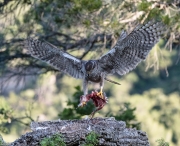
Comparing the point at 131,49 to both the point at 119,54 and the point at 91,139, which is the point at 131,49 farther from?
the point at 91,139

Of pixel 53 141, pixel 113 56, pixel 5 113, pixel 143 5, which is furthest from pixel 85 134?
pixel 5 113

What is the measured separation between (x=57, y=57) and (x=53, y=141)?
11.8 ft

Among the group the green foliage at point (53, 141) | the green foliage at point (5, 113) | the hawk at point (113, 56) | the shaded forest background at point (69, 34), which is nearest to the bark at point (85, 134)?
the green foliage at point (53, 141)

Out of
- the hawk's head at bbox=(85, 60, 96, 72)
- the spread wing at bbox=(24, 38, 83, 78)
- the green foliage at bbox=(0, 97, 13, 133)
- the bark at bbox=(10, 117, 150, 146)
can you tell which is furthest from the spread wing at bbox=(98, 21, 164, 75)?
the green foliage at bbox=(0, 97, 13, 133)

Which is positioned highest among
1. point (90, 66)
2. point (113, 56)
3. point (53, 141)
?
point (113, 56)

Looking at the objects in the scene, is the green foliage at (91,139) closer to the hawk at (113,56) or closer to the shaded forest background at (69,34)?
the hawk at (113,56)

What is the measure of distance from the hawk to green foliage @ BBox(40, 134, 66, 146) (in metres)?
2.52

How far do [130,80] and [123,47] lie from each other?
1250 inches

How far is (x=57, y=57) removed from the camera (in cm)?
1148

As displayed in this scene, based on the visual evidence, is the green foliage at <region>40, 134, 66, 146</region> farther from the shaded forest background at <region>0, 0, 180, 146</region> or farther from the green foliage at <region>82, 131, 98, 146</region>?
the shaded forest background at <region>0, 0, 180, 146</region>

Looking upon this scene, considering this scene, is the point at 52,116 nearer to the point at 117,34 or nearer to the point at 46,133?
the point at 117,34

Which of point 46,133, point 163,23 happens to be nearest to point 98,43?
point 163,23

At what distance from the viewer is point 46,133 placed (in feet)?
27.6

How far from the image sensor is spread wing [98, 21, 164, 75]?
10812mm
